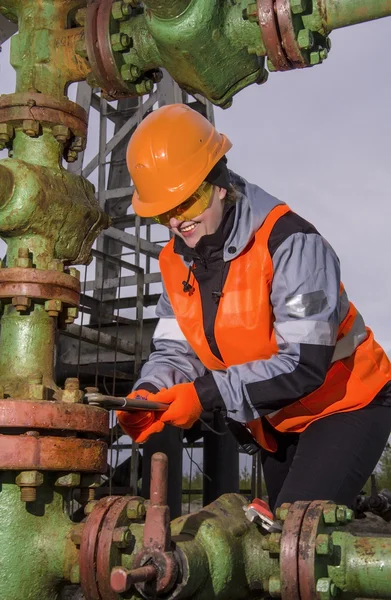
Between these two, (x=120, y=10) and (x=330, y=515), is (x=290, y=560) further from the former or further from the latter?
(x=120, y=10)

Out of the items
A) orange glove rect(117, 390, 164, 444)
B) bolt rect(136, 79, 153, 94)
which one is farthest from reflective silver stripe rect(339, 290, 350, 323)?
bolt rect(136, 79, 153, 94)

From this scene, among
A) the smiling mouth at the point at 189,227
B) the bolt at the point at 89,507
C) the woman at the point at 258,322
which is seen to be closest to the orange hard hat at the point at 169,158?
the woman at the point at 258,322

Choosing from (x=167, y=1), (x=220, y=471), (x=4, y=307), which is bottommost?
(x=220, y=471)

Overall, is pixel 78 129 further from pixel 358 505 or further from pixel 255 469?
pixel 255 469

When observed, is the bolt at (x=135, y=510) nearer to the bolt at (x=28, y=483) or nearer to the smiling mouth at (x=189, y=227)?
the bolt at (x=28, y=483)

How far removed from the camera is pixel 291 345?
82.2 inches

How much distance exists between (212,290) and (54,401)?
76cm

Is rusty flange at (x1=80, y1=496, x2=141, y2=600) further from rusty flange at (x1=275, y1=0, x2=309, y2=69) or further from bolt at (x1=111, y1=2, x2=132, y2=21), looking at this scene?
bolt at (x1=111, y1=2, x2=132, y2=21)

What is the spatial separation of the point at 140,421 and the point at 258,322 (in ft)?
1.56

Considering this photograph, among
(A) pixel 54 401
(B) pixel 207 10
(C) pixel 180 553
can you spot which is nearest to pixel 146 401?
(A) pixel 54 401

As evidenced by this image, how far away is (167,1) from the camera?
1814mm

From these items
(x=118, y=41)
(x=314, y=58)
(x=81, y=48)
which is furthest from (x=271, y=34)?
(x=81, y=48)

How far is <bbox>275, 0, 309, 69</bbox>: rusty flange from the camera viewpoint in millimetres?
1821

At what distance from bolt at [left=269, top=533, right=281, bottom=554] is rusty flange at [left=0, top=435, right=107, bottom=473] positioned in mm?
512
